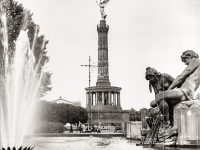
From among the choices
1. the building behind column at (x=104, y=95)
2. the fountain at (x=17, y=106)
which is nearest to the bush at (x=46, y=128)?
the fountain at (x=17, y=106)

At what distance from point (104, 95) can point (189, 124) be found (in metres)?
94.7

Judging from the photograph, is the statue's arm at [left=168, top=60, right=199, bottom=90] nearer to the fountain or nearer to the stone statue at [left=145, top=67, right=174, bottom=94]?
the stone statue at [left=145, top=67, right=174, bottom=94]

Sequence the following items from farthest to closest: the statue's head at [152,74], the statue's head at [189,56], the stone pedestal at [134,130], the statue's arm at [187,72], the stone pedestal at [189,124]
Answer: the stone pedestal at [134,130] < the statue's head at [152,74] < the statue's head at [189,56] < the statue's arm at [187,72] < the stone pedestal at [189,124]

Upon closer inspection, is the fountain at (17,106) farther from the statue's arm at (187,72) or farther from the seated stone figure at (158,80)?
A: the statue's arm at (187,72)

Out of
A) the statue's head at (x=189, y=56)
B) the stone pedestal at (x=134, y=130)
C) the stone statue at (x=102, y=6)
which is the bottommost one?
the stone pedestal at (x=134, y=130)

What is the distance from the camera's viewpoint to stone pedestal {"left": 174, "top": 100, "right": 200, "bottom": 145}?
23.1 ft

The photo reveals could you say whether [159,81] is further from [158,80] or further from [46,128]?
[46,128]

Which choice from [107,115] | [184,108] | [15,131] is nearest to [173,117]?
[184,108]

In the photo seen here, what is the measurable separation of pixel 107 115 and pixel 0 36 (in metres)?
74.9

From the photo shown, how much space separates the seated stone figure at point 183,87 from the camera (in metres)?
7.55

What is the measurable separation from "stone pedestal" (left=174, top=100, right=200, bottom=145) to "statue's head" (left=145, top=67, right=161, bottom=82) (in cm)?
141

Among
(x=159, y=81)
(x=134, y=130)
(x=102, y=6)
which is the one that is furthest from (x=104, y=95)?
(x=159, y=81)

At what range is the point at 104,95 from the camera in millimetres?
101750

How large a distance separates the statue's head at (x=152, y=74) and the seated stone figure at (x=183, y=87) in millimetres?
602
